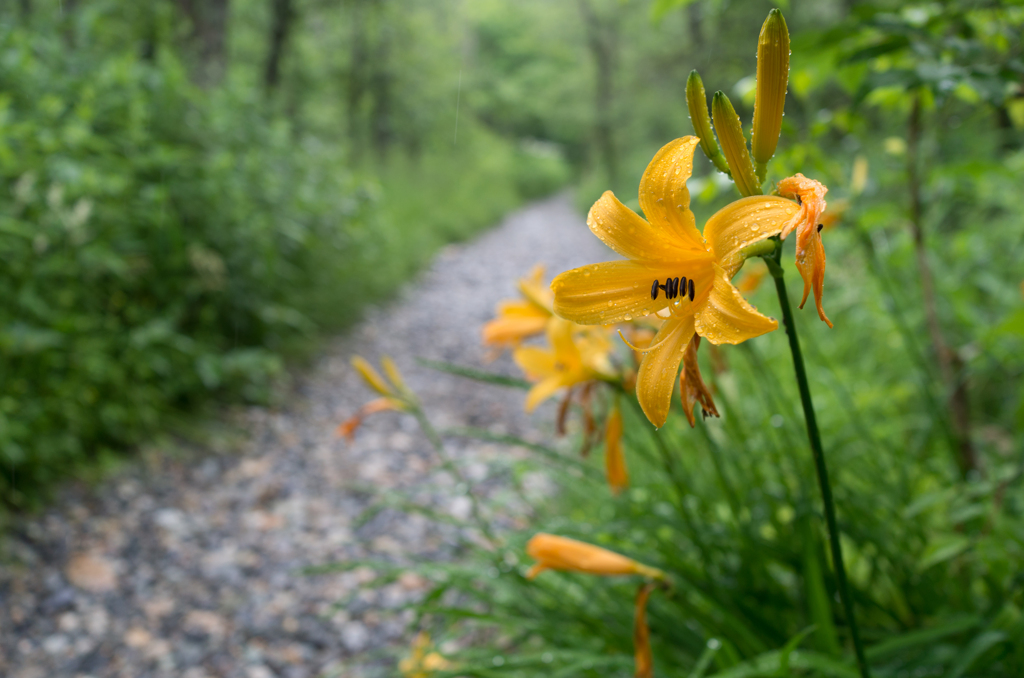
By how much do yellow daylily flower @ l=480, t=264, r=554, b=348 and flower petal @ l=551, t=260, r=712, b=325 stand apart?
0.53 metres

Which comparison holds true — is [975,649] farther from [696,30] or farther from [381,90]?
[381,90]

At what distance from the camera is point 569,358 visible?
3.26 ft

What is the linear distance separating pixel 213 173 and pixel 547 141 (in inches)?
987

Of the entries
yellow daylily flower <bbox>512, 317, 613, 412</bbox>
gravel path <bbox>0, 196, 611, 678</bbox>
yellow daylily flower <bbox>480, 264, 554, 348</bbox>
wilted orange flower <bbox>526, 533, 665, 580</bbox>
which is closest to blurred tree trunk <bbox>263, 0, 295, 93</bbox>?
gravel path <bbox>0, 196, 611, 678</bbox>

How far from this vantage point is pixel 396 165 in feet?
35.6

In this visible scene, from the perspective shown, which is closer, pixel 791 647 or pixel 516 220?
pixel 791 647

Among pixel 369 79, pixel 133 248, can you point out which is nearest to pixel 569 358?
pixel 133 248

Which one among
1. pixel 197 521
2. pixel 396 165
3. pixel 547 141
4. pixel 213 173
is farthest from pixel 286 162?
pixel 547 141

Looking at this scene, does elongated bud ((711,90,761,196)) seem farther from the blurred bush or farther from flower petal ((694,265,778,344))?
the blurred bush

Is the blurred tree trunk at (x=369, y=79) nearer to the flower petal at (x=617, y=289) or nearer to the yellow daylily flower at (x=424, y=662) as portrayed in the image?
the yellow daylily flower at (x=424, y=662)

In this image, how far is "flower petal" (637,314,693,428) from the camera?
49cm

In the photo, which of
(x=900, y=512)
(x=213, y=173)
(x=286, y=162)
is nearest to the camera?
(x=900, y=512)

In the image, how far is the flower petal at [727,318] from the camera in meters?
0.46

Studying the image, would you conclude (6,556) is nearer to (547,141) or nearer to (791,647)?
(791,647)
